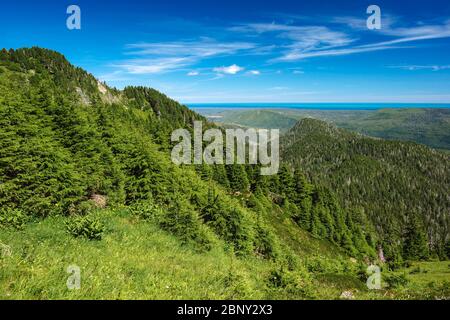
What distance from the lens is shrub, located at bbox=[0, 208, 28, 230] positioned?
14.9m

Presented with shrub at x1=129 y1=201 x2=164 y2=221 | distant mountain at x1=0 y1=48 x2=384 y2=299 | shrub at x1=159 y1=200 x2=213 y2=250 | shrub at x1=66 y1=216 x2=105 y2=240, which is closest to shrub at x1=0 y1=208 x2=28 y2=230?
distant mountain at x1=0 y1=48 x2=384 y2=299

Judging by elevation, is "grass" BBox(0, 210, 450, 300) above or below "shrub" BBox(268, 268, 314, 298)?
above

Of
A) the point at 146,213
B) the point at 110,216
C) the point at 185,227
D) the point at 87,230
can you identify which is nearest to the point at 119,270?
the point at 87,230

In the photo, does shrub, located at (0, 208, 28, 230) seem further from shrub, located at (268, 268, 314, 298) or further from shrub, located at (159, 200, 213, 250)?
shrub, located at (268, 268, 314, 298)

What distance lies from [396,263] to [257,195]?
48879 millimetres

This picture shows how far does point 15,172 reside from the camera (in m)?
20.1

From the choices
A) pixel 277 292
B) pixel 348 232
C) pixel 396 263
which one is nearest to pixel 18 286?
pixel 277 292

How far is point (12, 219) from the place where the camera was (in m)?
15.4

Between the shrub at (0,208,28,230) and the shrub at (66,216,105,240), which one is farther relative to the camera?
the shrub at (0,208,28,230)

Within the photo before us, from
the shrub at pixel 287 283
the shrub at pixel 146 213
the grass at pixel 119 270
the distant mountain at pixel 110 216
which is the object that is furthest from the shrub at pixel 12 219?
the shrub at pixel 287 283

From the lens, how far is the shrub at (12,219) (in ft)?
48.7

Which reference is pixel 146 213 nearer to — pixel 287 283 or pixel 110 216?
pixel 110 216

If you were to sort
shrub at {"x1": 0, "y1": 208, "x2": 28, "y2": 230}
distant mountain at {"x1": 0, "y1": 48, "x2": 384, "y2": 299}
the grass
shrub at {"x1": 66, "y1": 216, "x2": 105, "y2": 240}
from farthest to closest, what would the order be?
shrub at {"x1": 0, "y1": 208, "x2": 28, "y2": 230} → shrub at {"x1": 66, "y1": 216, "x2": 105, "y2": 240} → distant mountain at {"x1": 0, "y1": 48, "x2": 384, "y2": 299} → the grass
